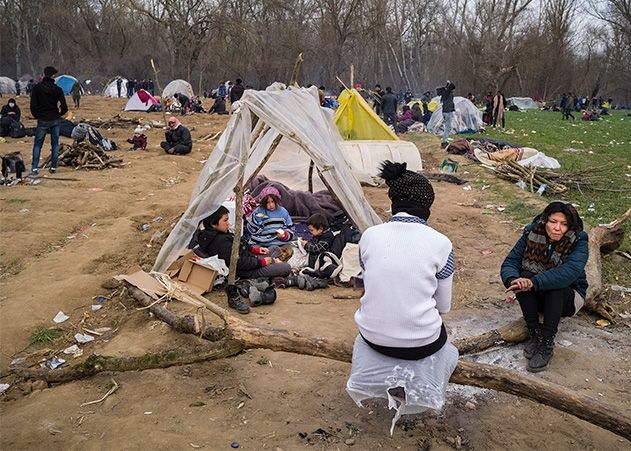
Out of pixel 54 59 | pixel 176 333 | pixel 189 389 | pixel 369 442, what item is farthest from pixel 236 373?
pixel 54 59

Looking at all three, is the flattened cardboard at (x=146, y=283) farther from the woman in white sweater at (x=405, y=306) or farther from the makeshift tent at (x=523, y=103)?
the makeshift tent at (x=523, y=103)

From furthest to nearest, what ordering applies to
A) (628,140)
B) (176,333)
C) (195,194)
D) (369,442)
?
1. (628,140)
2. (195,194)
3. (176,333)
4. (369,442)

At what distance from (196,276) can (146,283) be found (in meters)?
0.45

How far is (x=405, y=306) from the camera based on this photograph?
7.77 ft

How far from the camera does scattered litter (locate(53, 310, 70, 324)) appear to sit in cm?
431

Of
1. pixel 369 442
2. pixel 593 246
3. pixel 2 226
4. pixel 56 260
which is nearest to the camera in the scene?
pixel 369 442

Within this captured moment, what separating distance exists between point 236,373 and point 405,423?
1.14 metres

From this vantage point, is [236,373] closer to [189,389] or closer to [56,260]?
[189,389]

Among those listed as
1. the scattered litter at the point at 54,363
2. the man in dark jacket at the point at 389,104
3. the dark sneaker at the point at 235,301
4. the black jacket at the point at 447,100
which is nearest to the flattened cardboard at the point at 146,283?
the dark sneaker at the point at 235,301

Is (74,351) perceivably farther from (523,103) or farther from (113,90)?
(523,103)

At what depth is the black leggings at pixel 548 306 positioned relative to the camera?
346cm

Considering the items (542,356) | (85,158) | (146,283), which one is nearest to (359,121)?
(85,158)

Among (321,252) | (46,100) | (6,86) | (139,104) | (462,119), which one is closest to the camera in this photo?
(321,252)

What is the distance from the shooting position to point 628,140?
639 inches
